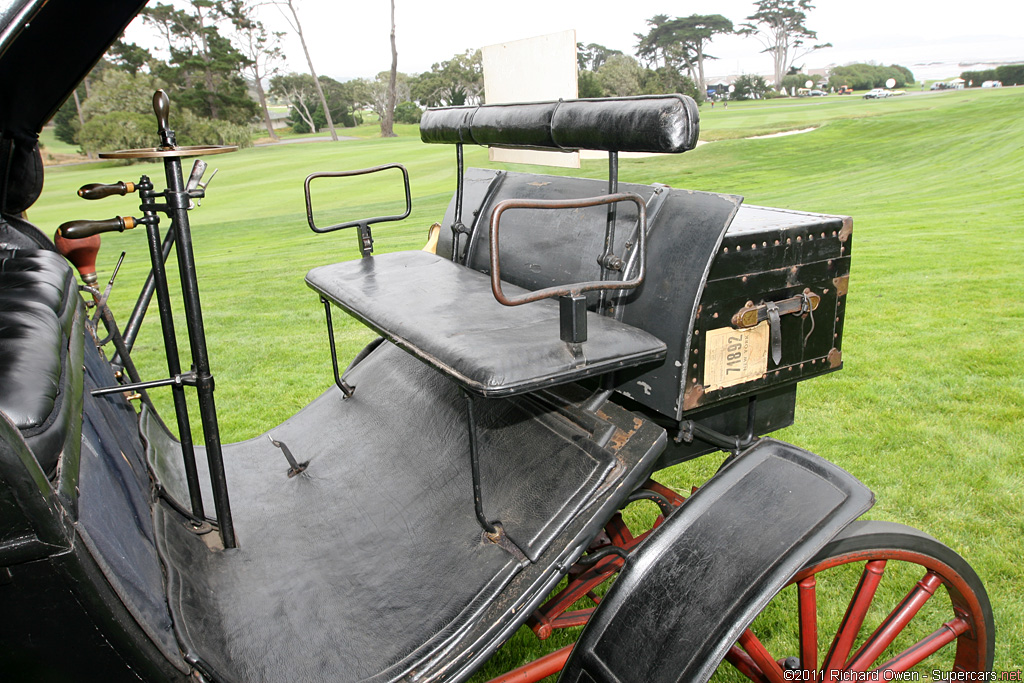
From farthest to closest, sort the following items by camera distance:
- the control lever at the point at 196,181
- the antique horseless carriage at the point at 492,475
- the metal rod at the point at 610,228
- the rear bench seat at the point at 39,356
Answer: the metal rod at the point at 610,228, the control lever at the point at 196,181, the antique horseless carriage at the point at 492,475, the rear bench seat at the point at 39,356

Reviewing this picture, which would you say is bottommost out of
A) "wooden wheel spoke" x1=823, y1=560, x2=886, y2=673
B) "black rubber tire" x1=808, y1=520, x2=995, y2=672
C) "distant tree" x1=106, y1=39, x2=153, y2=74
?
"wooden wheel spoke" x1=823, y1=560, x2=886, y2=673

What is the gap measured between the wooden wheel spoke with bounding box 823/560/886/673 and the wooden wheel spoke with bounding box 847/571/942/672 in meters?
0.05

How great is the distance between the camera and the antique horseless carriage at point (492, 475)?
4.62 ft

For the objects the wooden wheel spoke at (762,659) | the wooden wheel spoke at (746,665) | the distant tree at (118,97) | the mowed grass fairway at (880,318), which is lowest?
the mowed grass fairway at (880,318)

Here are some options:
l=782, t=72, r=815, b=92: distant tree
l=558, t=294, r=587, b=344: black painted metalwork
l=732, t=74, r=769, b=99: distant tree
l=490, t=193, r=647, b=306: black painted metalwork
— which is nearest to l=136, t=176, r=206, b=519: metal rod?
l=490, t=193, r=647, b=306: black painted metalwork

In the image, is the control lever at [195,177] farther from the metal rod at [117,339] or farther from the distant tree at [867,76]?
the distant tree at [867,76]

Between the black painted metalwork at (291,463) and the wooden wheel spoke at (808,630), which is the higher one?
the black painted metalwork at (291,463)

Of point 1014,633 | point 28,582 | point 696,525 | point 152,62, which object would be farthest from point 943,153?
point 152,62

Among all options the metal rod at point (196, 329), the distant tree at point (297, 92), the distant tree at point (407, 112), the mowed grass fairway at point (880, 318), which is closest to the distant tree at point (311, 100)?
the distant tree at point (297, 92)

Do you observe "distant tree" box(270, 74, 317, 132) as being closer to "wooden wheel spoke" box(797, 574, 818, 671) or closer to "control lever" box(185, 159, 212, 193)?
"control lever" box(185, 159, 212, 193)

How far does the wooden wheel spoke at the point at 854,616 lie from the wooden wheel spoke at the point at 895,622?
54 millimetres

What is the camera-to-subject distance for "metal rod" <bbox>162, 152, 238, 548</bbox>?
178cm

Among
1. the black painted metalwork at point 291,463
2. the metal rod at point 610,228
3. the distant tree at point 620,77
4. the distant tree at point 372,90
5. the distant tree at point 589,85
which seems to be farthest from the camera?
the distant tree at point 372,90

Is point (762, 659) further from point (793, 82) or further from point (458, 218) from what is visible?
point (793, 82)
